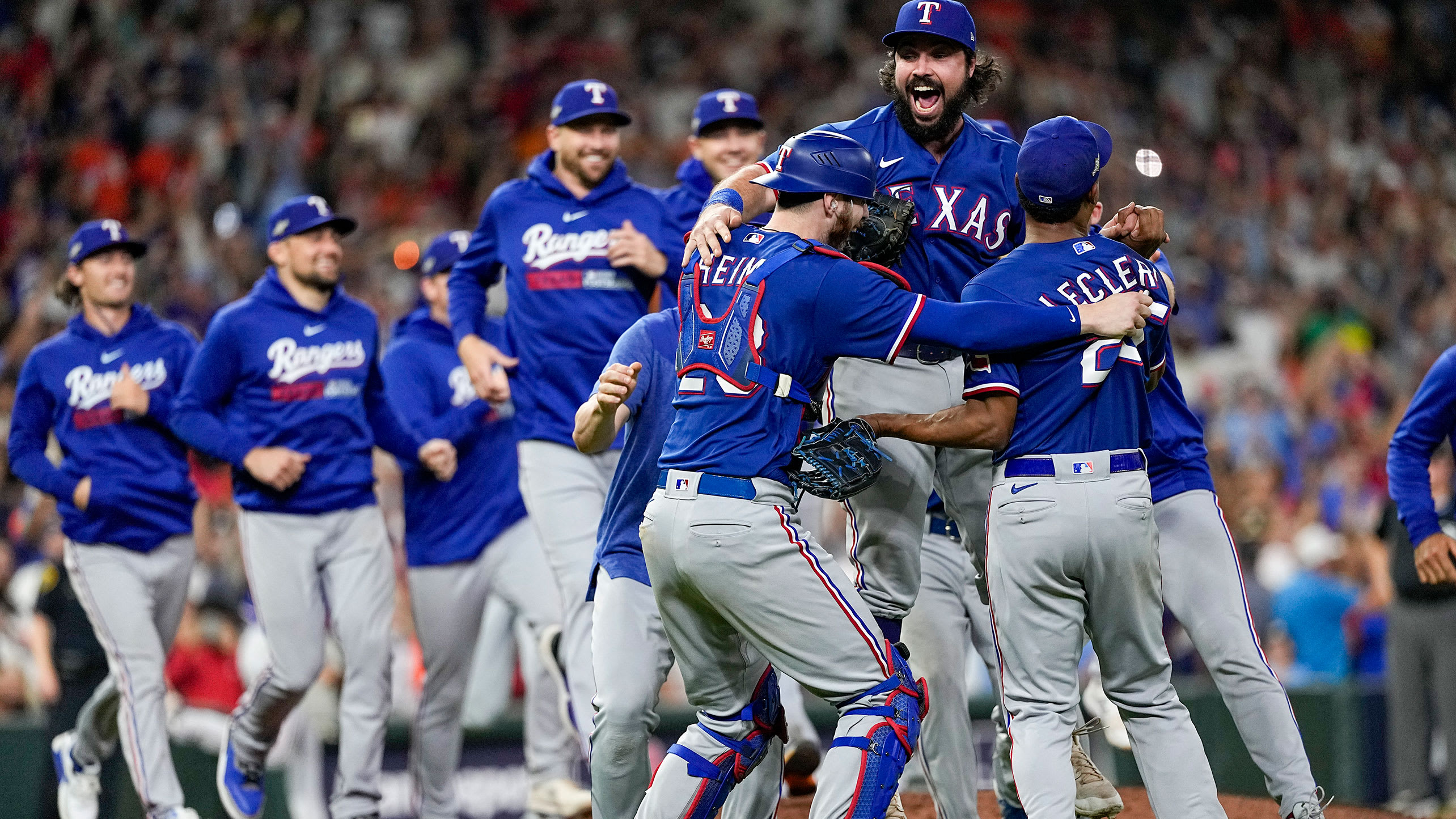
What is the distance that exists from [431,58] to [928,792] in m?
12.4

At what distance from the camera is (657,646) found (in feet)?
19.2

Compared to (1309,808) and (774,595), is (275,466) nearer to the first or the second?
(774,595)

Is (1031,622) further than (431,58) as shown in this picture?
No

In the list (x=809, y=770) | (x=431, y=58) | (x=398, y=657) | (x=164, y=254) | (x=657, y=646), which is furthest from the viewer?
(x=431, y=58)

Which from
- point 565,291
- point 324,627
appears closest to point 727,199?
point 565,291

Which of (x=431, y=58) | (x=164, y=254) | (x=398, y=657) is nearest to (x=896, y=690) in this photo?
(x=398, y=657)

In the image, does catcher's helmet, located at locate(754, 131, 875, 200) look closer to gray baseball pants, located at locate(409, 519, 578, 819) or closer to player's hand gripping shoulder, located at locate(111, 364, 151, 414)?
gray baseball pants, located at locate(409, 519, 578, 819)

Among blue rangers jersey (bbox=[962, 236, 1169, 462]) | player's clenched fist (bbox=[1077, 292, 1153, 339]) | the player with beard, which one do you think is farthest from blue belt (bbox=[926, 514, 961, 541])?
player's clenched fist (bbox=[1077, 292, 1153, 339])

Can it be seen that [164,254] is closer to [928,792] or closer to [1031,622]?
[928,792]

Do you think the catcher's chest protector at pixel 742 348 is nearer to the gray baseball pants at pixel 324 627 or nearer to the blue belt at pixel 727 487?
the blue belt at pixel 727 487

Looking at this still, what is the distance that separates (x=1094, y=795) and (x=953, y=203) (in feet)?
7.30

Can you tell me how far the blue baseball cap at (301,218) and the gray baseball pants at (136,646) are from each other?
175 centimetres

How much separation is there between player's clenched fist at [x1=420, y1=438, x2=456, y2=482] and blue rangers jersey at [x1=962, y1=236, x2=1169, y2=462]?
363cm

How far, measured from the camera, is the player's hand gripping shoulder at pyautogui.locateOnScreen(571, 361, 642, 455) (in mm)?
5395
